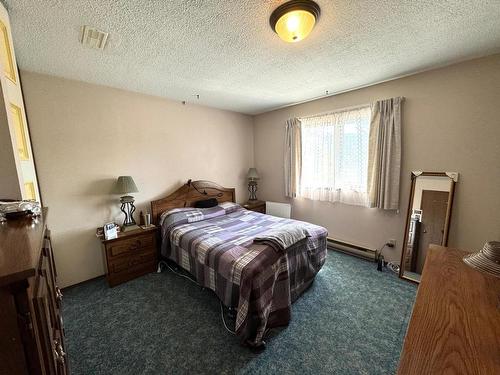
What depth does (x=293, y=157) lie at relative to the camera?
12.0 feet

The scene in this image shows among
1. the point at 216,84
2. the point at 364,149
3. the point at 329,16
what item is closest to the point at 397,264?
the point at 364,149

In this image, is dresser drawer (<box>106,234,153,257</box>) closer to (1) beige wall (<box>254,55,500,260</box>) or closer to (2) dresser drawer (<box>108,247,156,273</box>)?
(2) dresser drawer (<box>108,247,156,273</box>)

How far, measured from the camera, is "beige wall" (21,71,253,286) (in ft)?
7.42

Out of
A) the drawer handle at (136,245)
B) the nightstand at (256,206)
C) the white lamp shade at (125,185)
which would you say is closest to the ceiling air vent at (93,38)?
the white lamp shade at (125,185)

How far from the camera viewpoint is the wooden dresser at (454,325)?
61 cm

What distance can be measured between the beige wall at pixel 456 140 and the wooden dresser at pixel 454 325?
1664mm

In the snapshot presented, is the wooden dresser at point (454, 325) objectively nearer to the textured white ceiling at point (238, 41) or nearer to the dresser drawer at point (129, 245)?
the textured white ceiling at point (238, 41)

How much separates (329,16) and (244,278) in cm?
200

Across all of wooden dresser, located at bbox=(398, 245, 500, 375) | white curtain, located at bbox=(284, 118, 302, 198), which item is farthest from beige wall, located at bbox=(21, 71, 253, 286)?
wooden dresser, located at bbox=(398, 245, 500, 375)

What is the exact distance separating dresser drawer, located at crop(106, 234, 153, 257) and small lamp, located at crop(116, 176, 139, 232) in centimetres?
20

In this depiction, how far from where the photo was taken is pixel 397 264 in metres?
2.70

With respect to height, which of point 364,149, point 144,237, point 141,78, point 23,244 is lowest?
point 144,237

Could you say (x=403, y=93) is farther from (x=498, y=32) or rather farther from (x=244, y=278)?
(x=244, y=278)

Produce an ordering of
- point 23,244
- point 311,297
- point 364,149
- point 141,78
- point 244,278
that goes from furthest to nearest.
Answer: point 364,149
point 141,78
point 311,297
point 244,278
point 23,244
